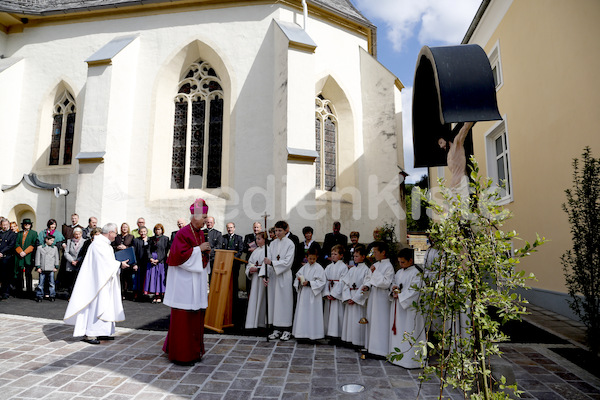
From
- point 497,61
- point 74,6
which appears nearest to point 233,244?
Result: point 497,61

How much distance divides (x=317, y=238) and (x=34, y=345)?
24.0ft

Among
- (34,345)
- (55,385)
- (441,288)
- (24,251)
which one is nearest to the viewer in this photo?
(441,288)

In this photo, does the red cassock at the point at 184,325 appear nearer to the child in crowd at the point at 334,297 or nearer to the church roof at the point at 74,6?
the child in crowd at the point at 334,297

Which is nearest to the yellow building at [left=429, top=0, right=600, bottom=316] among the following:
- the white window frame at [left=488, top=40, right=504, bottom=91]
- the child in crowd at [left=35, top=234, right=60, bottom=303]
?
the white window frame at [left=488, top=40, right=504, bottom=91]

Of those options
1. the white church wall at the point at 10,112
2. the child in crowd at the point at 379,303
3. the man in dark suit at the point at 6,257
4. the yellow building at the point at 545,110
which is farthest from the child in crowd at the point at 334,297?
the white church wall at the point at 10,112

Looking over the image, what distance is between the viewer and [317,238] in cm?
1098

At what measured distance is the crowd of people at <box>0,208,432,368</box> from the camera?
492cm

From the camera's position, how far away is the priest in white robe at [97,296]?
5492 mm

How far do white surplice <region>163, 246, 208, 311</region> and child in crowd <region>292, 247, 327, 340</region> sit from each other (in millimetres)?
1665

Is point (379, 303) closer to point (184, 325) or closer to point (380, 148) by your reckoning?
point (184, 325)

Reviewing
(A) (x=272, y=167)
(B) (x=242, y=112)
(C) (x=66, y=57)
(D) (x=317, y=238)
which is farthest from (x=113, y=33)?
(D) (x=317, y=238)

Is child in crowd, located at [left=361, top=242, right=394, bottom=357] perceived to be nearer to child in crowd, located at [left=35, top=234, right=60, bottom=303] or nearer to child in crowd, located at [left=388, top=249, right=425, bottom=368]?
child in crowd, located at [left=388, top=249, right=425, bottom=368]

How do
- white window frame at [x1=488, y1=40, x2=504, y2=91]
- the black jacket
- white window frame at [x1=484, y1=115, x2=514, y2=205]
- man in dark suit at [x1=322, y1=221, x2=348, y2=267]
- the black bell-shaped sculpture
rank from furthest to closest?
white window frame at [x1=488, y1=40, x2=504, y2=91], white window frame at [x1=484, y1=115, x2=514, y2=205], the black jacket, man in dark suit at [x1=322, y1=221, x2=348, y2=267], the black bell-shaped sculpture

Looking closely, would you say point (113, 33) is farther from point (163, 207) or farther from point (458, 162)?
point (458, 162)
